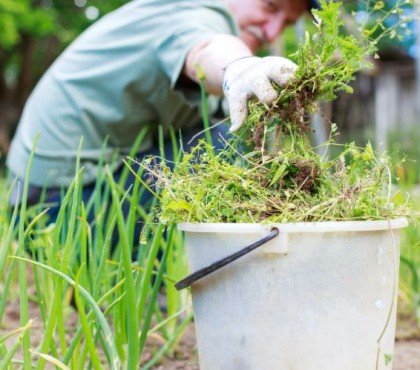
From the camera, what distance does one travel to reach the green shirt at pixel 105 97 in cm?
189

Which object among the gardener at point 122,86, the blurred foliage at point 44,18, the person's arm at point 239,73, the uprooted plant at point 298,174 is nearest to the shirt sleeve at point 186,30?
the gardener at point 122,86

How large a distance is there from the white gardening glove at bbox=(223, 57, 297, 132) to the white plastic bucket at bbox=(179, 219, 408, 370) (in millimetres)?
204

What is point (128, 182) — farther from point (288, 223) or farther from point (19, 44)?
point (19, 44)

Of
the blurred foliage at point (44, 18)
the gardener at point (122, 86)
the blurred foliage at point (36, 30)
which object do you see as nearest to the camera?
the gardener at point (122, 86)

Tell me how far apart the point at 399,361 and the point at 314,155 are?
0.61 m

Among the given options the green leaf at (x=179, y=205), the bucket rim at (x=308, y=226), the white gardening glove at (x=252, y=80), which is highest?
the white gardening glove at (x=252, y=80)

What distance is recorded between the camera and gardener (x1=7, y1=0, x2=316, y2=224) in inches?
69.1

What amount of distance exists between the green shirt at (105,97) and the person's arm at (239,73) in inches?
20.7

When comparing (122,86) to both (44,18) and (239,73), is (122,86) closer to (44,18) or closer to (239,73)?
(239,73)

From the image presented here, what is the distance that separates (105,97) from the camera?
2027 mm

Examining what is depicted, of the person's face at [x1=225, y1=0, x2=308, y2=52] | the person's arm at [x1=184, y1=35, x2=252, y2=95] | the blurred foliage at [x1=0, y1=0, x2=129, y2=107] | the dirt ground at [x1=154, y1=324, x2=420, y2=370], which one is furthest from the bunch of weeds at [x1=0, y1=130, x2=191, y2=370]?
the blurred foliage at [x1=0, y1=0, x2=129, y2=107]

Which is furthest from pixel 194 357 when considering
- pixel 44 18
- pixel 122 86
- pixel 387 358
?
pixel 44 18

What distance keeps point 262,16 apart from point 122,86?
56 cm

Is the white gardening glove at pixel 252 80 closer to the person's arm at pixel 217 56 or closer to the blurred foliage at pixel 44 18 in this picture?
the person's arm at pixel 217 56
